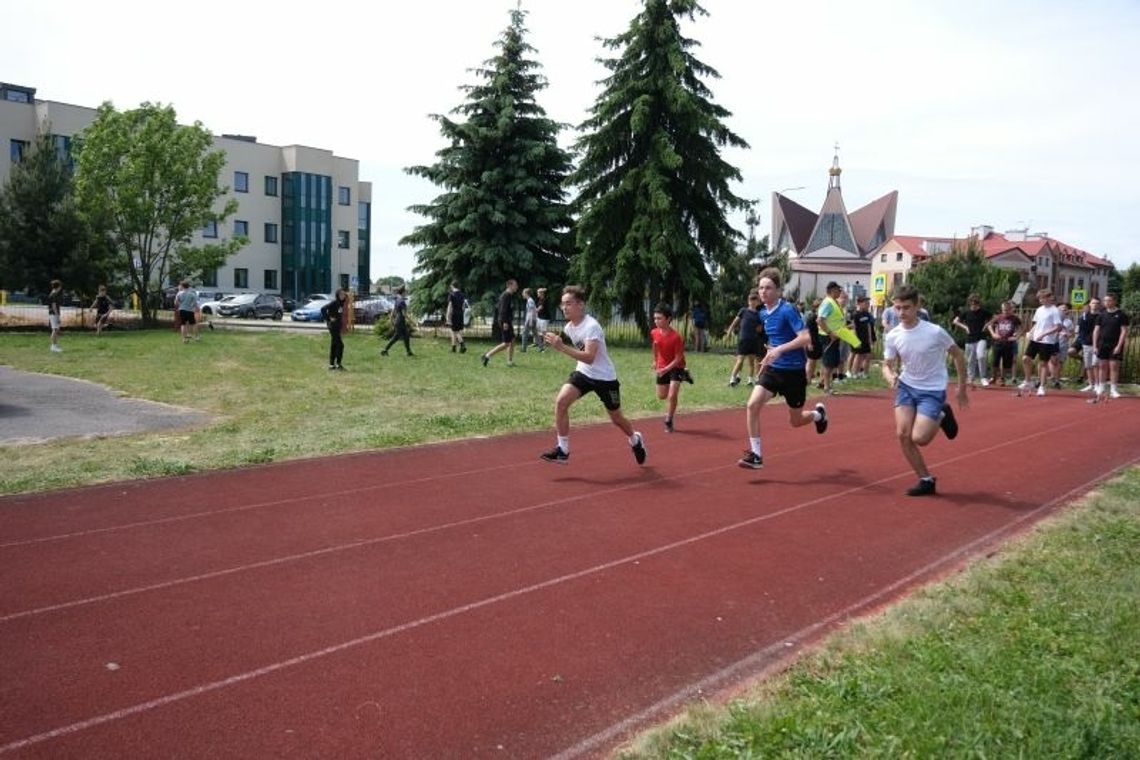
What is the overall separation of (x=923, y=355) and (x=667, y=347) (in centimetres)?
425

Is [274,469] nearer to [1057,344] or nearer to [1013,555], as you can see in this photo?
[1013,555]

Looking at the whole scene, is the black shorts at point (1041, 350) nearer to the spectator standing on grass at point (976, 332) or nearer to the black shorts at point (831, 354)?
the spectator standing on grass at point (976, 332)

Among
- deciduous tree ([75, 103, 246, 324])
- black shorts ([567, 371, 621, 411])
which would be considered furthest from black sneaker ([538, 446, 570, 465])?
deciduous tree ([75, 103, 246, 324])

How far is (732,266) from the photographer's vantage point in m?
32.9

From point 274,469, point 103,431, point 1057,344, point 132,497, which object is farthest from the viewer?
point 1057,344

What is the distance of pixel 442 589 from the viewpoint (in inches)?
225

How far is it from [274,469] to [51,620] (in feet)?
14.4

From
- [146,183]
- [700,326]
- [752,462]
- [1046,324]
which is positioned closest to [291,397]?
[752,462]

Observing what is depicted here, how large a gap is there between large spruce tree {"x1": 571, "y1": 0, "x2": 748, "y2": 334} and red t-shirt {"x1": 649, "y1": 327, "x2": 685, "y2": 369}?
18979mm

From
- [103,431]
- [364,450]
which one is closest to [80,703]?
[364,450]

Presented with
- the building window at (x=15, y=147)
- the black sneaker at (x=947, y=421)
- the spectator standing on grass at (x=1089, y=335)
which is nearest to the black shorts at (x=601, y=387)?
the black sneaker at (x=947, y=421)

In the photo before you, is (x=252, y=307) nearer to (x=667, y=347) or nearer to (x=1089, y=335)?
(x=1089, y=335)

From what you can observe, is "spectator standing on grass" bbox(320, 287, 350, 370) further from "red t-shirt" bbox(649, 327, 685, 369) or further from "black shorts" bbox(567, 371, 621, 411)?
"black shorts" bbox(567, 371, 621, 411)

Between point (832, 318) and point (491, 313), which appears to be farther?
point (491, 313)
